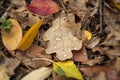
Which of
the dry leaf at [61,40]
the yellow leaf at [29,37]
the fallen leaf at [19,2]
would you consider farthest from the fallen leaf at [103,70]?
the fallen leaf at [19,2]

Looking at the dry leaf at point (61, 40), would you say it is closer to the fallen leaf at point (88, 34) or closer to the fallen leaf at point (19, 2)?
the fallen leaf at point (88, 34)

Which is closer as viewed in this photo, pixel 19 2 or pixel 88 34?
pixel 88 34

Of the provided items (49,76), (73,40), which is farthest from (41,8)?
(49,76)

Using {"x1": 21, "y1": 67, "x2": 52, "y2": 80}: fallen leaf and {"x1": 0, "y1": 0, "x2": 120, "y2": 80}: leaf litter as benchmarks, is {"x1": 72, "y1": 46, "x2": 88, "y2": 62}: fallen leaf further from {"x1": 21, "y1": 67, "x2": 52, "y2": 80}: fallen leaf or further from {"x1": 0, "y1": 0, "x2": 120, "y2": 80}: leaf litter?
{"x1": 21, "y1": 67, "x2": 52, "y2": 80}: fallen leaf

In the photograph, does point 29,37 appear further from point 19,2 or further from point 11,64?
point 19,2

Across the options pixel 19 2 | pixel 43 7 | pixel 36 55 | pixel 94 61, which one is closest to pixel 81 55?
pixel 94 61

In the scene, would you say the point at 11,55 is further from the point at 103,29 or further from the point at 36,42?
the point at 103,29
